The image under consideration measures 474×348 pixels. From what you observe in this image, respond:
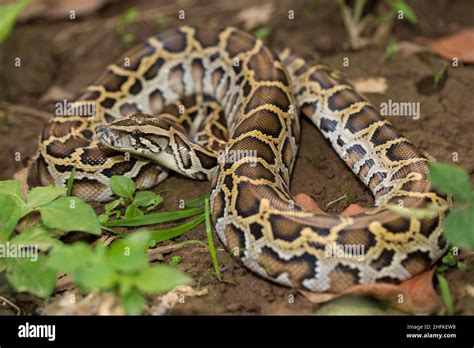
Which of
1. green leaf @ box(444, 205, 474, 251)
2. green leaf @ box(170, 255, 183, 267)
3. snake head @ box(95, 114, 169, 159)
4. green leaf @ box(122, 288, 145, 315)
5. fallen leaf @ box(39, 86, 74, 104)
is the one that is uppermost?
fallen leaf @ box(39, 86, 74, 104)

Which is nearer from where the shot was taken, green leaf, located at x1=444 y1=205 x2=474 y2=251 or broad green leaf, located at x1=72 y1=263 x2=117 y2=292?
broad green leaf, located at x1=72 y1=263 x2=117 y2=292

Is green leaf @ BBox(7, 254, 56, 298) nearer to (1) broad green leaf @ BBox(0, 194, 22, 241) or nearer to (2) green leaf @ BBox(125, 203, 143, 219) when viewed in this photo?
(1) broad green leaf @ BBox(0, 194, 22, 241)

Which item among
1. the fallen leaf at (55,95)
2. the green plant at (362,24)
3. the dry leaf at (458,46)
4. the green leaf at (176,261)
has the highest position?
the green plant at (362,24)

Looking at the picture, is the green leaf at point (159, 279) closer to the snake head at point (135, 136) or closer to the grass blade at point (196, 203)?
the grass blade at point (196, 203)

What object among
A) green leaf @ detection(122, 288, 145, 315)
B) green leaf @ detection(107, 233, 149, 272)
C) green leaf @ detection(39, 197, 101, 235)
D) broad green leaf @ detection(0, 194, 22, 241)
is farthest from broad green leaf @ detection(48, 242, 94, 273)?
broad green leaf @ detection(0, 194, 22, 241)

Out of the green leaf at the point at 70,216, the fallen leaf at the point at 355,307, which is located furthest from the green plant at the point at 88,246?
the fallen leaf at the point at 355,307

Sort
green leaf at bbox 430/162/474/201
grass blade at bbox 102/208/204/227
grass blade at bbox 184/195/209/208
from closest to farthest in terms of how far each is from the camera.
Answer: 1. green leaf at bbox 430/162/474/201
2. grass blade at bbox 102/208/204/227
3. grass blade at bbox 184/195/209/208
